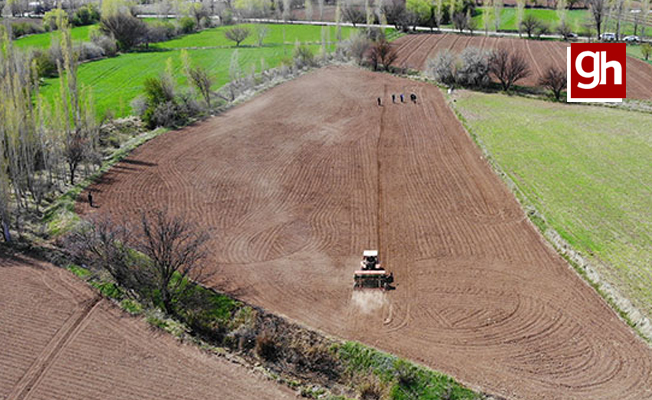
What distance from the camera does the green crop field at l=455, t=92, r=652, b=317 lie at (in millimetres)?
33156

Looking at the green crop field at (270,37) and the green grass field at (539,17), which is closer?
the green crop field at (270,37)

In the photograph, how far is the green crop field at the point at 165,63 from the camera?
71.3 metres

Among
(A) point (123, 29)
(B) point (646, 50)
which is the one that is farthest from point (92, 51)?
(B) point (646, 50)

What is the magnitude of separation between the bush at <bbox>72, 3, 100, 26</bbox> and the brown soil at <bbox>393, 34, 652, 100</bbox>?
6816 centimetres

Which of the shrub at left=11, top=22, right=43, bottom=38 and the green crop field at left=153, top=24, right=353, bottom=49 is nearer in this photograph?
the shrub at left=11, top=22, right=43, bottom=38

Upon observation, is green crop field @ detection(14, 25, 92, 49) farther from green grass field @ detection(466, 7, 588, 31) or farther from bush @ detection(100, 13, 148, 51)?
green grass field @ detection(466, 7, 588, 31)

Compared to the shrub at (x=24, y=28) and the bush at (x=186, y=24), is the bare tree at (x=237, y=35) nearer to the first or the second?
the bush at (x=186, y=24)

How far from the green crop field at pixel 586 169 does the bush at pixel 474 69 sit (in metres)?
3.30

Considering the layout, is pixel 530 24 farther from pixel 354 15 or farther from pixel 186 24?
pixel 186 24

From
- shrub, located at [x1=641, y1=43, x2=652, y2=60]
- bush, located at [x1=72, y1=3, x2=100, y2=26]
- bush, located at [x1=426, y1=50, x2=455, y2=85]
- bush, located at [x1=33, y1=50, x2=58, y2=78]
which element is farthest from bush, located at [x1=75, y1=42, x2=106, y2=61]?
shrub, located at [x1=641, y1=43, x2=652, y2=60]

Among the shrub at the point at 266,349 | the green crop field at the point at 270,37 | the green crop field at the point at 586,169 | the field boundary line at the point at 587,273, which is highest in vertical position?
the green crop field at the point at 270,37

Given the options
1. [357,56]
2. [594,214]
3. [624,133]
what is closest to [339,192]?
[594,214]

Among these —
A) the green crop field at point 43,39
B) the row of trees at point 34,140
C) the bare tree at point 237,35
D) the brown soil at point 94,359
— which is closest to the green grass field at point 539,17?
the bare tree at point 237,35

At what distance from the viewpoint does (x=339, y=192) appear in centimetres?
4150
